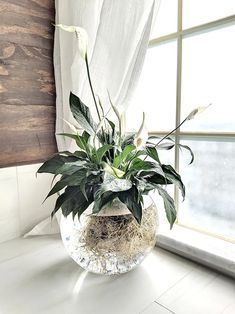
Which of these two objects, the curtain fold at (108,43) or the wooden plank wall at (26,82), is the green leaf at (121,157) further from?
the wooden plank wall at (26,82)

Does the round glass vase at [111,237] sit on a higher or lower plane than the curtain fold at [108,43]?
lower

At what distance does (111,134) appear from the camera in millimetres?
817

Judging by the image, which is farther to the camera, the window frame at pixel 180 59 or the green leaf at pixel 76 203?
the window frame at pixel 180 59

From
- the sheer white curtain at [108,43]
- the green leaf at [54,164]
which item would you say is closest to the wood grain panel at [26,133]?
the sheer white curtain at [108,43]

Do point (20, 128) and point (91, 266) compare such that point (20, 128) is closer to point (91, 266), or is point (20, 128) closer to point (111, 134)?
point (111, 134)

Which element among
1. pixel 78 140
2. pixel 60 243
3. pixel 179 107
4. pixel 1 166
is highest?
pixel 179 107

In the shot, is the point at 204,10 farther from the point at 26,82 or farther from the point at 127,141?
the point at 26,82

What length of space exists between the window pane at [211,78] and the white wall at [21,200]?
0.66 meters

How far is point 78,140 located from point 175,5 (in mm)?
675

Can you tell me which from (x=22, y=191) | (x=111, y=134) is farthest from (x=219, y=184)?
(x=22, y=191)

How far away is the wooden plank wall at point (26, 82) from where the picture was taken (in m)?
1.00

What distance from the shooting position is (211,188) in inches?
39.8

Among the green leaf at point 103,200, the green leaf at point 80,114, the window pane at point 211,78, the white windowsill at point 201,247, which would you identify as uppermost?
the window pane at point 211,78

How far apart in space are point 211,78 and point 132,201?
59cm
